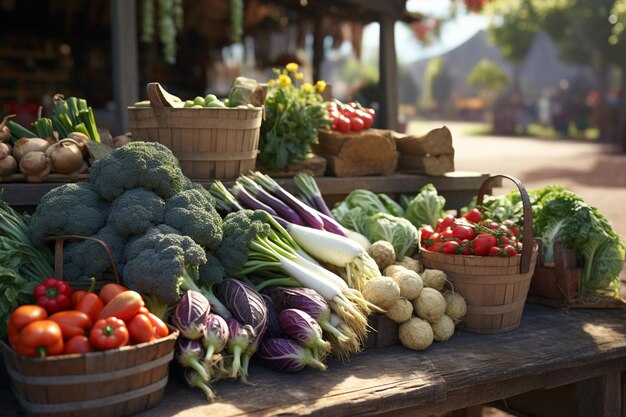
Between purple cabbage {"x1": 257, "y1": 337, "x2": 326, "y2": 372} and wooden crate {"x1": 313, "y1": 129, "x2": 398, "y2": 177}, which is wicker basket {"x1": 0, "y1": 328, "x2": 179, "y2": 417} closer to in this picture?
purple cabbage {"x1": 257, "y1": 337, "x2": 326, "y2": 372}

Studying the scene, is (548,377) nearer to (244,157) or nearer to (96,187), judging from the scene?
(244,157)


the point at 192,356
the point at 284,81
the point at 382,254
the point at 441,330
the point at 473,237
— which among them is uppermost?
the point at 284,81

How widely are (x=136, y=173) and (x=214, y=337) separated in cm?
92

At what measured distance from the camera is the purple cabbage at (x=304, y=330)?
9.60 feet

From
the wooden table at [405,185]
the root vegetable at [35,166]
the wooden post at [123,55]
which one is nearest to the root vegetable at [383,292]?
the wooden table at [405,185]

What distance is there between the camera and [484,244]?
355 cm

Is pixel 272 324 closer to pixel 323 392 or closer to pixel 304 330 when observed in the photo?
pixel 304 330

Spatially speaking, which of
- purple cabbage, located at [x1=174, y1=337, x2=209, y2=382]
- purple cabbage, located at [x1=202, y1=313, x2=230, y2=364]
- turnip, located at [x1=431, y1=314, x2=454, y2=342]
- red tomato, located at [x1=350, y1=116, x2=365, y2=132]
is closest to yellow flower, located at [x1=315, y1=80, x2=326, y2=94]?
red tomato, located at [x1=350, y1=116, x2=365, y2=132]

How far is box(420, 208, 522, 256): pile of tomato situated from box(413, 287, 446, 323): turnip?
347 mm

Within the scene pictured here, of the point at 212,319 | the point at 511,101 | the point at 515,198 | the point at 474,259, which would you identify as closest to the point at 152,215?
the point at 212,319

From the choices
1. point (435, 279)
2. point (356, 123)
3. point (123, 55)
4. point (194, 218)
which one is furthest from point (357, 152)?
point (123, 55)

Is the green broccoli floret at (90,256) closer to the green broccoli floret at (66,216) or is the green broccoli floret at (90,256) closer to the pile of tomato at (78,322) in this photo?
the green broccoli floret at (66,216)

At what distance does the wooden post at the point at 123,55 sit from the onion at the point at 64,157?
270 cm

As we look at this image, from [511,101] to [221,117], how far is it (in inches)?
1602
